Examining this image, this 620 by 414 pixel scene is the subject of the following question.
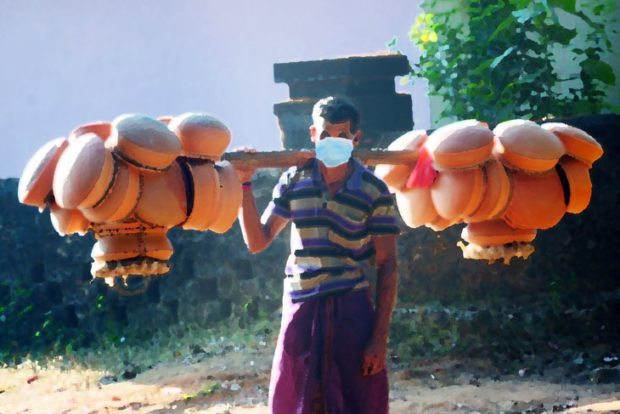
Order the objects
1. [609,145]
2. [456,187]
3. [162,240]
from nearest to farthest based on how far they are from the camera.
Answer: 1. [162,240]
2. [456,187]
3. [609,145]

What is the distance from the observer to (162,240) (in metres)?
2.04

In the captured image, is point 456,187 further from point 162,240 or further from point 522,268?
point 522,268

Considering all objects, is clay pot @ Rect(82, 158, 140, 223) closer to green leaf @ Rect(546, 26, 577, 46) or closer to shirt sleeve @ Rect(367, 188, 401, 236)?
shirt sleeve @ Rect(367, 188, 401, 236)

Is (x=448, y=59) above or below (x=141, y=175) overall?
above

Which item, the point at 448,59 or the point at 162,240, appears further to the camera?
the point at 448,59

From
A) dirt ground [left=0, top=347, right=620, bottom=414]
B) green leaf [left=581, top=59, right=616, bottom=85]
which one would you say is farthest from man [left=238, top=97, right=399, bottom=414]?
green leaf [left=581, top=59, right=616, bottom=85]

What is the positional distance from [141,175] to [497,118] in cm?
492

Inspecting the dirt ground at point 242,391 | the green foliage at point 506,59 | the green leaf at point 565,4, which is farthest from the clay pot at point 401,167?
the green leaf at point 565,4

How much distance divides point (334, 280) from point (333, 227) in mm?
186

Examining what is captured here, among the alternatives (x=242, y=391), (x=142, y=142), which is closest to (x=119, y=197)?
(x=142, y=142)

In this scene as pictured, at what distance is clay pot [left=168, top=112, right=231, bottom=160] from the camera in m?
1.95

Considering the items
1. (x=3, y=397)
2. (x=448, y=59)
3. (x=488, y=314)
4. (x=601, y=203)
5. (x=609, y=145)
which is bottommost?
(x=3, y=397)

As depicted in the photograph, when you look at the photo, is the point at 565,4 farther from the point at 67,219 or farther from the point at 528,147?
the point at 67,219

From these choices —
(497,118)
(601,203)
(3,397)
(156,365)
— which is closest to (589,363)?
(601,203)
